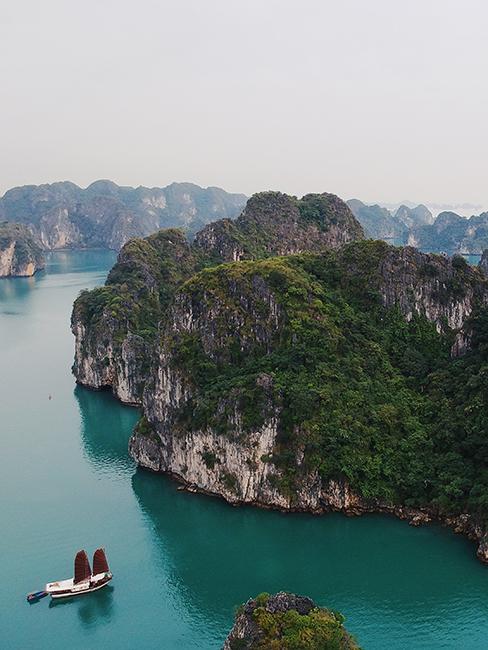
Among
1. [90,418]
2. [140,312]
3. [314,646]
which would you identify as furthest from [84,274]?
[314,646]

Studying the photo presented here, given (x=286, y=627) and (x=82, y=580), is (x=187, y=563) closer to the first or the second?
(x=82, y=580)

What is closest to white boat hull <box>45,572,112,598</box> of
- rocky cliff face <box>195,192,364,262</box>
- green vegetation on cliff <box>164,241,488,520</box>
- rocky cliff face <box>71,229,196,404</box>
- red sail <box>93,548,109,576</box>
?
red sail <box>93,548,109,576</box>

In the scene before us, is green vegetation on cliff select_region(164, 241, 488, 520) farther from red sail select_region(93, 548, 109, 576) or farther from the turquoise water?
red sail select_region(93, 548, 109, 576)

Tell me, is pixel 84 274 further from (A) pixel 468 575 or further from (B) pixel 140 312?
(A) pixel 468 575

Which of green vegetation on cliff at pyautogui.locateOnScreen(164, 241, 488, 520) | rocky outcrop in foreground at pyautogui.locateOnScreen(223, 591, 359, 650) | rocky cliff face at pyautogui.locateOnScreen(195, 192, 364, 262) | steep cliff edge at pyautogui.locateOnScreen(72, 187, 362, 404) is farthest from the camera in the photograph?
rocky cliff face at pyautogui.locateOnScreen(195, 192, 364, 262)

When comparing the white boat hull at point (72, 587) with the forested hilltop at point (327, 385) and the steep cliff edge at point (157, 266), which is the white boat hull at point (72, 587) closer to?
the forested hilltop at point (327, 385)

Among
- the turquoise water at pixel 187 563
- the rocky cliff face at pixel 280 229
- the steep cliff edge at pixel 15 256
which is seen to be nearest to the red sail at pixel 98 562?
the turquoise water at pixel 187 563
